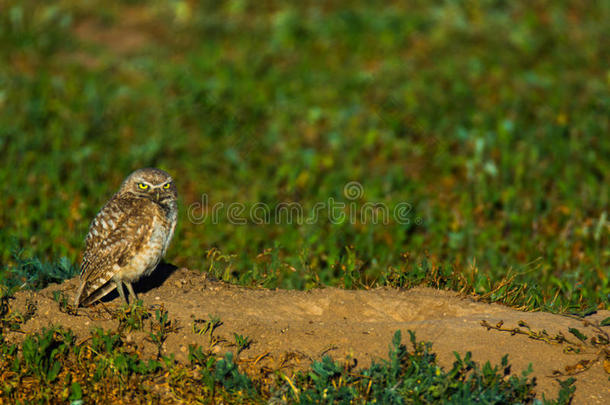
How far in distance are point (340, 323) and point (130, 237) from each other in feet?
5.65

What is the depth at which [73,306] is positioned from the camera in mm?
5652

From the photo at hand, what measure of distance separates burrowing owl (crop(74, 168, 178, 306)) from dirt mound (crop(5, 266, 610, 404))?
0.18 m

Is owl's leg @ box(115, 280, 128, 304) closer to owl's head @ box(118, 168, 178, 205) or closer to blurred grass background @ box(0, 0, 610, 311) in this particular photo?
owl's head @ box(118, 168, 178, 205)

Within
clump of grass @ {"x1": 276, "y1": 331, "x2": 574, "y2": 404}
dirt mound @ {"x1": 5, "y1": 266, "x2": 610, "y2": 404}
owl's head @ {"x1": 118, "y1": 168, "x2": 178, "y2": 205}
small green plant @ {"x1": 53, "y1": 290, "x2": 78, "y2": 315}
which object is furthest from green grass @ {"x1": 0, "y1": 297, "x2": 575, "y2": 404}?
owl's head @ {"x1": 118, "y1": 168, "x2": 178, "y2": 205}

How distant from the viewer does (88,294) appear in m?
5.70

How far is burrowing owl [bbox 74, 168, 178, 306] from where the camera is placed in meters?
5.78

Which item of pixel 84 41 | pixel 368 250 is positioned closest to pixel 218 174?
pixel 368 250

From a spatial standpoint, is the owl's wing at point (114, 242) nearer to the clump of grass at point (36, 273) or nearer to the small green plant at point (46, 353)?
the small green plant at point (46, 353)

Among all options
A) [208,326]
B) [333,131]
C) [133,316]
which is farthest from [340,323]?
[333,131]

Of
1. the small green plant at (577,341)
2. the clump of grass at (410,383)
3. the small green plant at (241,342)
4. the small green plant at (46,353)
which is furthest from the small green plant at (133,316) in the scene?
the small green plant at (577,341)

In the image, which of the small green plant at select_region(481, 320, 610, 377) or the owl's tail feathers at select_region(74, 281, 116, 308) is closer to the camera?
the small green plant at select_region(481, 320, 610, 377)

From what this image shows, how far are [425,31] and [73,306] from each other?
9.54 metres

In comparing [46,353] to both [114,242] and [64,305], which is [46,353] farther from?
[114,242]

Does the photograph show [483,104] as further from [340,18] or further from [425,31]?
[340,18]
